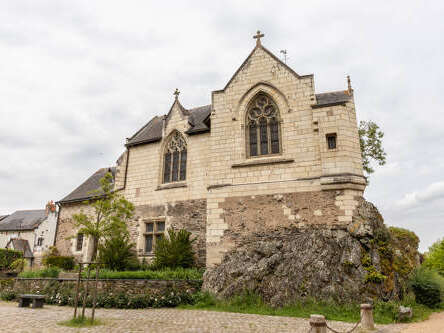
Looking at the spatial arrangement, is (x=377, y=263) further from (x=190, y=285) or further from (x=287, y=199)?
(x=190, y=285)

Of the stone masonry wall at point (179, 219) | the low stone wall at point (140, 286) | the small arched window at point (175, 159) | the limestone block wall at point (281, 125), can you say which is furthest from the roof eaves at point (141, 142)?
the low stone wall at point (140, 286)

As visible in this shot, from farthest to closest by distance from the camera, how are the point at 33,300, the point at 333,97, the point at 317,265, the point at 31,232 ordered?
the point at 31,232 → the point at 333,97 → the point at 33,300 → the point at 317,265

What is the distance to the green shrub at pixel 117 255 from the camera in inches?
582

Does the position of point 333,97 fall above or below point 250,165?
above

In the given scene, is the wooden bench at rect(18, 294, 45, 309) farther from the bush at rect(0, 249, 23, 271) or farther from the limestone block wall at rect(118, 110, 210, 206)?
the bush at rect(0, 249, 23, 271)

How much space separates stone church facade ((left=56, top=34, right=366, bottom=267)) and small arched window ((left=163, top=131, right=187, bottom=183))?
0.06 m

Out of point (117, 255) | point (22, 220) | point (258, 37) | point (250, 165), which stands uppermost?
point (258, 37)

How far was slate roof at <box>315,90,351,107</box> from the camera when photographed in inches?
550

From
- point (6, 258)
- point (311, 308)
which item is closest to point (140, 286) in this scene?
point (311, 308)

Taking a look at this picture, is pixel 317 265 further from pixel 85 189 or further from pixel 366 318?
pixel 85 189

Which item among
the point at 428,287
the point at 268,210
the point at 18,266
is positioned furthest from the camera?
the point at 18,266

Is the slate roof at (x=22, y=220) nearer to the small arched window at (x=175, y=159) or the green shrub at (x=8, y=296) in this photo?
the green shrub at (x=8, y=296)

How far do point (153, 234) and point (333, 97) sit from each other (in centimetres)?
1131

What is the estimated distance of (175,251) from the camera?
14.0 meters
